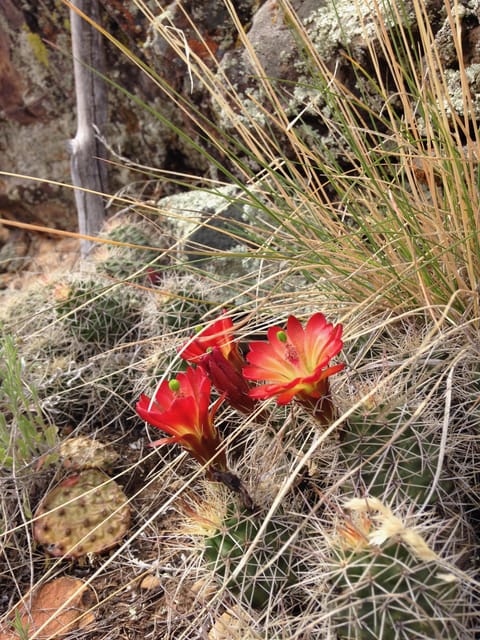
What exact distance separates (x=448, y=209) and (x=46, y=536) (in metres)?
1.10

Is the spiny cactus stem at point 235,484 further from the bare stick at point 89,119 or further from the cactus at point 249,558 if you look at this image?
the bare stick at point 89,119

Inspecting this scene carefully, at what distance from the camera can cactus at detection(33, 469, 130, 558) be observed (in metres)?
1.38

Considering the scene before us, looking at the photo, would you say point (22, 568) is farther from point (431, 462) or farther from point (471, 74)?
point (471, 74)

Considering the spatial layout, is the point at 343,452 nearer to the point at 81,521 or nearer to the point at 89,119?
the point at 81,521

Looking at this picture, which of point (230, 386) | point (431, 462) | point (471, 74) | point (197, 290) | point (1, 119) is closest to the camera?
point (431, 462)

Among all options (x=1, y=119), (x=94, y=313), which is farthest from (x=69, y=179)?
(x=94, y=313)

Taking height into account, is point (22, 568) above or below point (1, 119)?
below

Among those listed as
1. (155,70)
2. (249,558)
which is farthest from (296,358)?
(155,70)

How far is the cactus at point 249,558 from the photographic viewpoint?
965 mm

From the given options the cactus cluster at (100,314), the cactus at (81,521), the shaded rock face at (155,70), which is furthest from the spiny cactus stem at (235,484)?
the shaded rock face at (155,70)

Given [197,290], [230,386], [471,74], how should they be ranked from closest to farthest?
[230,386] → [471,74] → [197,290]

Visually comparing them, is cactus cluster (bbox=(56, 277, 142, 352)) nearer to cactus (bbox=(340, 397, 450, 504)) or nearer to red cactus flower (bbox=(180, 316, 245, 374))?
red cactus flower (bbox=(180, 316, 245, 374))

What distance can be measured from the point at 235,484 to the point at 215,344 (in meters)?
Result: 0.27

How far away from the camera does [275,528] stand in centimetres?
100
